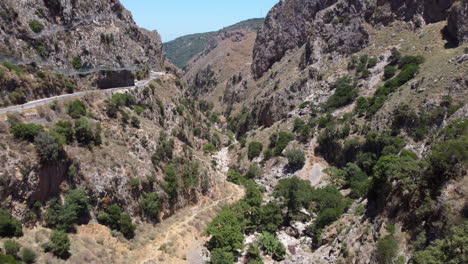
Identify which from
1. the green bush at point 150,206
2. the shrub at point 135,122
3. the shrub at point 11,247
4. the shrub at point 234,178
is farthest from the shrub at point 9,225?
the shrub at point 234,178

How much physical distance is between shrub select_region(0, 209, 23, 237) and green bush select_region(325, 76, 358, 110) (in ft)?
225

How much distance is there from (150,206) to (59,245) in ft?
44.8

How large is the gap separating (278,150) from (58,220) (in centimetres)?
5128

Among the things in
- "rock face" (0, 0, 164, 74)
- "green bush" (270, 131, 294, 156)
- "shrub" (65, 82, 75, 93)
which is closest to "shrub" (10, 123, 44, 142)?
"rock face" (0, 0, 164, 74)

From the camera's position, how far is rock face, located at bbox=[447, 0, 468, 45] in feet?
233

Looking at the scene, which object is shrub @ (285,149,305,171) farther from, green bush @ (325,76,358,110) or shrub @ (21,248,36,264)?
shrub @ (21,248,36,264)

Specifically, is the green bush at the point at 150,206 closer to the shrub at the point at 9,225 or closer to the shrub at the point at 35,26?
the shrub at the point at 9,225

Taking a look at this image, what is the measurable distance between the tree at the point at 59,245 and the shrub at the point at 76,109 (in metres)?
17.6

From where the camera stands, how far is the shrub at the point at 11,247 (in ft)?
85.3

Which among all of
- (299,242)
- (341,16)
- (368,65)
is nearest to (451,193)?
(299,242)

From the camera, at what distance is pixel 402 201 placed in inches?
1104

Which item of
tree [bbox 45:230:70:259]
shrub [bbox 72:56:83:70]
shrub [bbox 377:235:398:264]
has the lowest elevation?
shrub [bbox 377:235:398:264]

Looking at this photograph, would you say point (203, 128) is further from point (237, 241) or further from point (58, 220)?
point (58, 220)

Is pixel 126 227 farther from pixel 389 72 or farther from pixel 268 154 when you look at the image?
pixel 389 72
